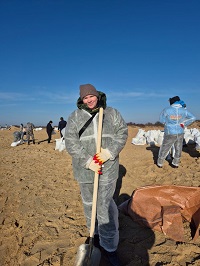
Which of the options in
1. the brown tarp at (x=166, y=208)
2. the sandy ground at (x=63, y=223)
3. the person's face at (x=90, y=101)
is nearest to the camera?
the person's face at (x=90, y=101)

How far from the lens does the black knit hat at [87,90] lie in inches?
83.4

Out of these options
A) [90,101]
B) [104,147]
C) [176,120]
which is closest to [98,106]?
[90,101]

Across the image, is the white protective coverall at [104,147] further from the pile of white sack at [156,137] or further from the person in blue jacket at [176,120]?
the pile of white sack at [156,137]

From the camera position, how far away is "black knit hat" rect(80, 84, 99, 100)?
6.95ft

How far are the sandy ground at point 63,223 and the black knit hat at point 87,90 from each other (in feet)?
5.85

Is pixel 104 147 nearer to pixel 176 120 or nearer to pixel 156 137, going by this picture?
pixel 176 120

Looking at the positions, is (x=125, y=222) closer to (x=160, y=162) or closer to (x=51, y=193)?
(x=51, y=193)

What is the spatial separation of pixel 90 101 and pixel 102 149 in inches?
19.0

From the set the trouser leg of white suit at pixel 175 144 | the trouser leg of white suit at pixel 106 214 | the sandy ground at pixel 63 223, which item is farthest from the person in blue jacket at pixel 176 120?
the trouser leg of white suit at pixel 106 214

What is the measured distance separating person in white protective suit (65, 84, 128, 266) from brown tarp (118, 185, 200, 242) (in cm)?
81

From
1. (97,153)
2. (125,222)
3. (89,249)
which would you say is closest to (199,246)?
(125,222)

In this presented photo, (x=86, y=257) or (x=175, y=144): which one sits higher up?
(x=175, y=144)

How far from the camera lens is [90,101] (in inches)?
85.4

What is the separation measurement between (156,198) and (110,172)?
116 centimetres
